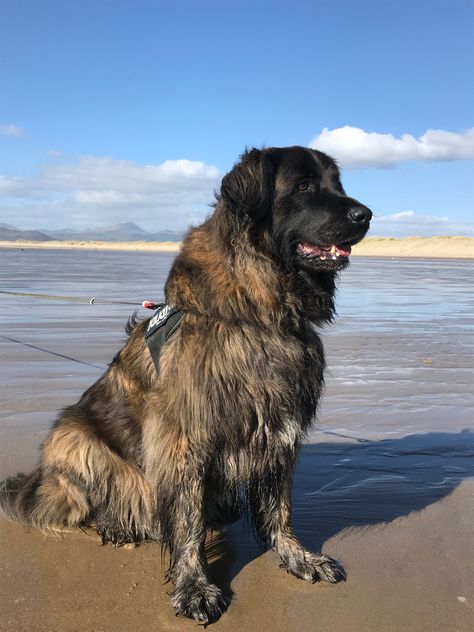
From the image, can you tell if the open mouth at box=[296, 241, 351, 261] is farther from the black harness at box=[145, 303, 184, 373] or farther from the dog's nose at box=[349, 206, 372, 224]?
the black harness at box=[145, 303, 184, 373]

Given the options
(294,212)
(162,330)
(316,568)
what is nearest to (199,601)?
(316,568)

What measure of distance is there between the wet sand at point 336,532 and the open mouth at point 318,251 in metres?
1.75

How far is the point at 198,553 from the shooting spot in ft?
10.8

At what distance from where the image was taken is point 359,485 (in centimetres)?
454

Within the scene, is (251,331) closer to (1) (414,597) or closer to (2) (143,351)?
(2) (143,351)

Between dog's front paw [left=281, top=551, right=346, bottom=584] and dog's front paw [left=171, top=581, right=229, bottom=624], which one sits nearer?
dog's front paw [left=171, top=581, right=229, bottom=624]

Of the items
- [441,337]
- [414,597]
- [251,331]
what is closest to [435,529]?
[414,597]

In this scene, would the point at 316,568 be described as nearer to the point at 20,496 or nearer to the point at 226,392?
the point at 226,392

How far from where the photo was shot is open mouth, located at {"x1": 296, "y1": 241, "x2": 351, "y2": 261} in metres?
3.36

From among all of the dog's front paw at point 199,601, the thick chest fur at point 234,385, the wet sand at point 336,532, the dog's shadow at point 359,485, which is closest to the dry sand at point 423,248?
the wet sand at point 336,532

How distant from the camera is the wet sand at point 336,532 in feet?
9.79

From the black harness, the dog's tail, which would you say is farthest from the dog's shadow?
the black harness

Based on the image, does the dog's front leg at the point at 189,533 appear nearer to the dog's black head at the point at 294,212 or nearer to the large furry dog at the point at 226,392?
the large furry dog at the point at 226,392

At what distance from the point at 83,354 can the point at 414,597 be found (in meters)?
6.20
